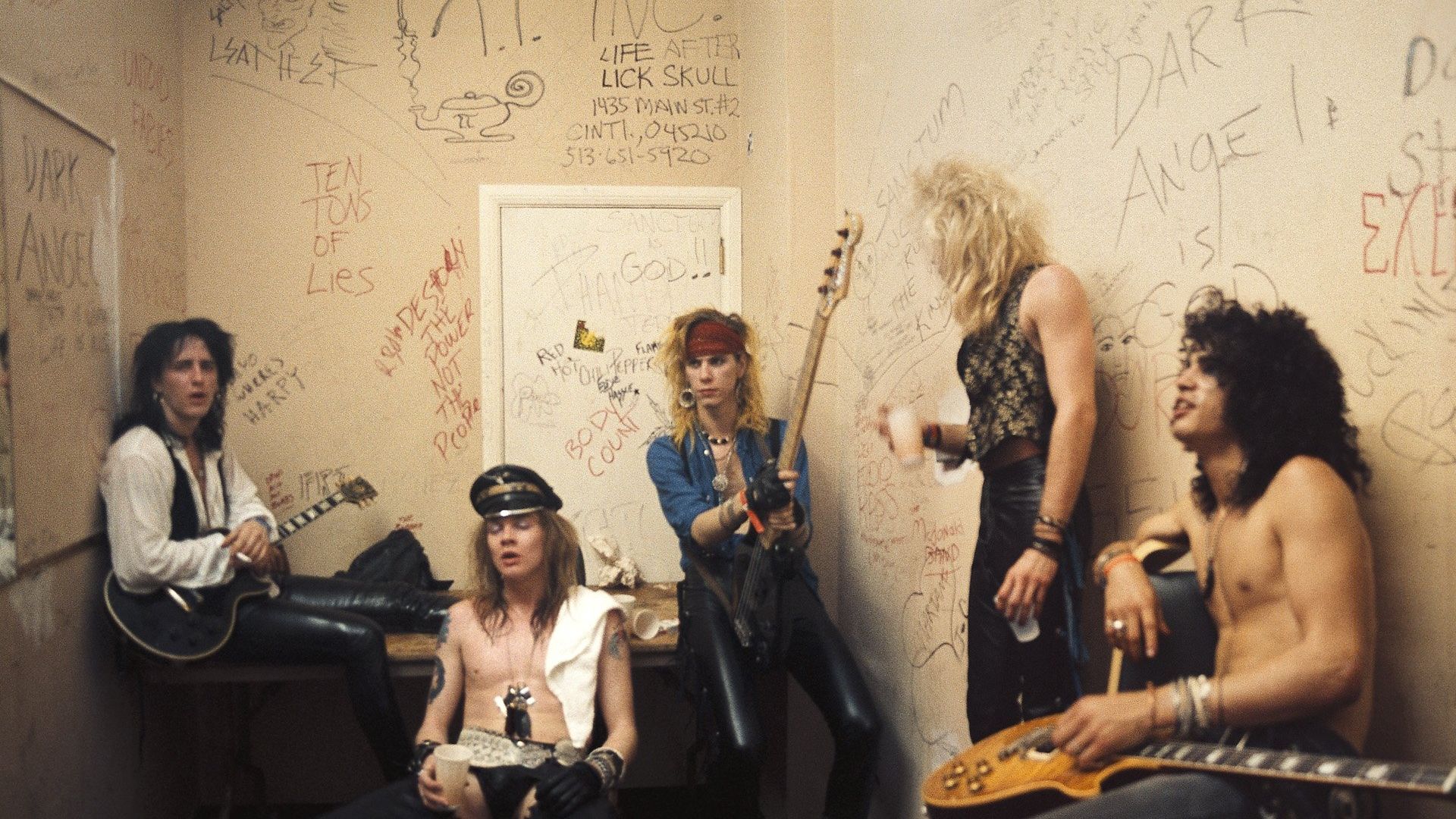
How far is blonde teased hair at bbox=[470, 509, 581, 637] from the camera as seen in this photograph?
2826mm

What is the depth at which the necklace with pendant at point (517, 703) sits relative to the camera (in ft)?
8.87

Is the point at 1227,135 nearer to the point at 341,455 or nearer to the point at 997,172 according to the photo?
the point at 997,172

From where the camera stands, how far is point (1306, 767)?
1.32m

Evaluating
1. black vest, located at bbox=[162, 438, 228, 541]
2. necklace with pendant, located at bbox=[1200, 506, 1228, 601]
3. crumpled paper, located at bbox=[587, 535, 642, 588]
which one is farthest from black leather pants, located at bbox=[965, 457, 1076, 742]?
black vest, located at bbox=[162, 438, 228, 541]

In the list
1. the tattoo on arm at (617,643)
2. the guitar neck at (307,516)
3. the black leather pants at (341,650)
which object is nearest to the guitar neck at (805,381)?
the tattoo on arm at (617,643)

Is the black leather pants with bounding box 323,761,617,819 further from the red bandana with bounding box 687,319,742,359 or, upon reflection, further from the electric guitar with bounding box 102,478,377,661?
the red bandana with bounding box 687,319,742,359

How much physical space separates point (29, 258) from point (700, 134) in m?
2.52

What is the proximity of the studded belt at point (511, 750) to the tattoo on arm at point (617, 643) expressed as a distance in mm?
238

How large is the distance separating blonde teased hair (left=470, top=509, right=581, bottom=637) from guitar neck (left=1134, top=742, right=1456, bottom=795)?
1632 mm

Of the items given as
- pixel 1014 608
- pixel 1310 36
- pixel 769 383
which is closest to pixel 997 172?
pixel 1310 36

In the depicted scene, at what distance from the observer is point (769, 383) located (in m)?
4.24

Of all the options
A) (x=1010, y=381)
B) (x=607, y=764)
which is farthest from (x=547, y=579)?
(x=1010, y=381)

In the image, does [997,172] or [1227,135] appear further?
[997,172]

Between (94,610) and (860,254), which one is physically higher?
(860,254)
